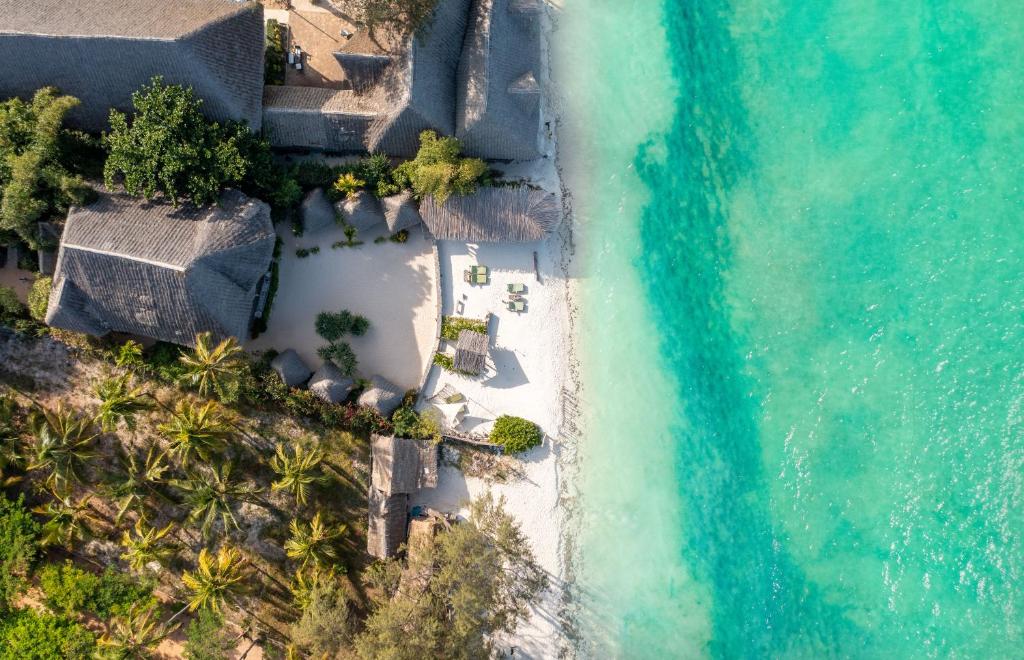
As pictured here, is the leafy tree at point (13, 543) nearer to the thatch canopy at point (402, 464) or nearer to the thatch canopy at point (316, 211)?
the thatch canopy at point (402, 464)

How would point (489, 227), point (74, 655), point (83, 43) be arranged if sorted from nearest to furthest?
1. point (83, 43)
2. point (74, 655)
3. point (489, 227)

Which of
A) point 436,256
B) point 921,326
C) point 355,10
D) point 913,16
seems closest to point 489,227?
point 436,256

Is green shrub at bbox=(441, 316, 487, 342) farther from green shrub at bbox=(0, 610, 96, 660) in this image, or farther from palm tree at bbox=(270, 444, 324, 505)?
green shrub at bbox=(0, 610, 96, 660)

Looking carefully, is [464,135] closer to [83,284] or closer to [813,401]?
[83,284]

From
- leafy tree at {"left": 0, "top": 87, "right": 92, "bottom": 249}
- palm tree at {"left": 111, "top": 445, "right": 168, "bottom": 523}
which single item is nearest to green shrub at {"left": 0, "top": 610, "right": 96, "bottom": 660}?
palm tree at {"left": 111, "top": 445, "right": 168, "bottom": 523}

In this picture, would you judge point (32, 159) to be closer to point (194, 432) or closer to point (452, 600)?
point (194, 432)

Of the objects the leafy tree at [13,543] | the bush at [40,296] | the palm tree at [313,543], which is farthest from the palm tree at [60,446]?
the palm tree at [313,543]

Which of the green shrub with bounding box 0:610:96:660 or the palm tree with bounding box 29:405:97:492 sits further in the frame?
the green shrub with bounding box 0:610:96:660

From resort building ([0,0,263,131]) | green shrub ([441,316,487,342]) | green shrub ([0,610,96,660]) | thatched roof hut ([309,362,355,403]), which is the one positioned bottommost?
green shrub ([0,610,96,660])
